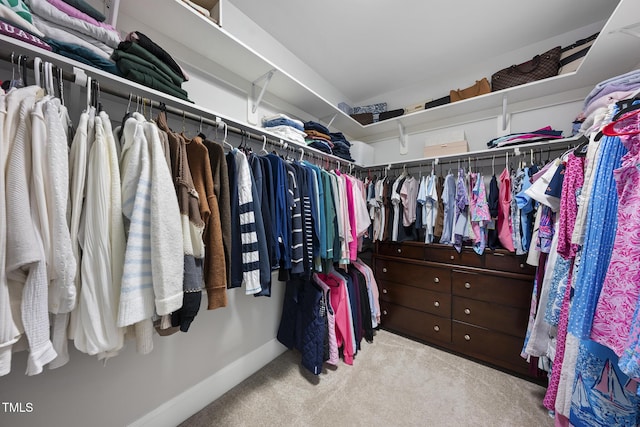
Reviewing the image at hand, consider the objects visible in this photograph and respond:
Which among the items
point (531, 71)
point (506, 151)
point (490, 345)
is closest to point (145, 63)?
point (506, 151)

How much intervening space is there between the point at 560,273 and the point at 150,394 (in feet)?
7.44

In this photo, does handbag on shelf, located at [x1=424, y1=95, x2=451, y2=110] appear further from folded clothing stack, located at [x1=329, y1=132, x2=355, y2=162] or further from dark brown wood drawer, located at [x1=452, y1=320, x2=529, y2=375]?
dark brown wood drawer, located at [x1=452, y1=320, x2=529, y2=375]

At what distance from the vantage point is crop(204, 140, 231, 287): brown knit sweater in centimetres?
97

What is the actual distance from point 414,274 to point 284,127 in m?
1.74

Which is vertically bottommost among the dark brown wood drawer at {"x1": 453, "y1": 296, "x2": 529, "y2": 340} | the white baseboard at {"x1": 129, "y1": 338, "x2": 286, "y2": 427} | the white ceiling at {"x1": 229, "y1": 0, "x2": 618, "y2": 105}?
the white baseboard at {"x1": 129, "y1": 338, "x2": 286, "y2": 427}

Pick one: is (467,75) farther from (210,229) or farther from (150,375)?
(150,375)

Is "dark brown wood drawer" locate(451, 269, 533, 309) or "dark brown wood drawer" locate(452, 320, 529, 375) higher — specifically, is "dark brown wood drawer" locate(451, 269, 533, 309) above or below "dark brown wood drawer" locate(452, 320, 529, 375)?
above

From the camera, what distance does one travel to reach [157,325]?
0.84m

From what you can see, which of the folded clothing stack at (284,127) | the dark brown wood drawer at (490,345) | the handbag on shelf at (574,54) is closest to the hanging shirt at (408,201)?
the dark brown wood drawer at (490,345)

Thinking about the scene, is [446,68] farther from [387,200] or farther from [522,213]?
[522,213]

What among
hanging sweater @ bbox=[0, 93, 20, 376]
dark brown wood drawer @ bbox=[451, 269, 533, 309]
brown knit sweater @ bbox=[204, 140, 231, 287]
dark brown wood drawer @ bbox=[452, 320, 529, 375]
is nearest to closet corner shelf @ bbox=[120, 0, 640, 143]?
brown knit sweater @ bbox=[204, 140, 231, 287]

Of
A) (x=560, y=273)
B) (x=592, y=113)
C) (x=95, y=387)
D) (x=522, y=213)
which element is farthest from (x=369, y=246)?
(x=95, y=387)

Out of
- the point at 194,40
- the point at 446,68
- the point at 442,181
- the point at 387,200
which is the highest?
the point at 446,68

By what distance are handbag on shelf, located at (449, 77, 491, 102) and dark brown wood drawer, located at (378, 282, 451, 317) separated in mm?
1766
